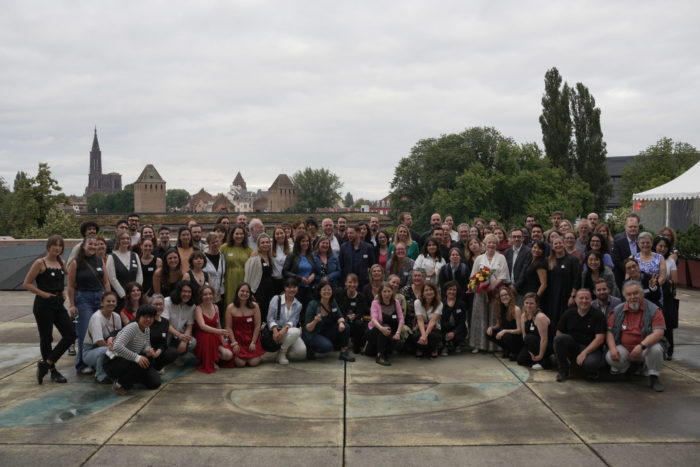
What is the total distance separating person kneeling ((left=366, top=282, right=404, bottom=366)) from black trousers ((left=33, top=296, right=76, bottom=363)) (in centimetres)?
352

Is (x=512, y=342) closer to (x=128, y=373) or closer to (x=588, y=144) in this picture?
(x=128, y=373)

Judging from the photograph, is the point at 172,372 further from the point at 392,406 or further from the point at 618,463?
the point at 618,463

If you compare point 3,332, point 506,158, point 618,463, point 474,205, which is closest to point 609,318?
point 618,463

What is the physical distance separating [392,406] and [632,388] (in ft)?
8.59

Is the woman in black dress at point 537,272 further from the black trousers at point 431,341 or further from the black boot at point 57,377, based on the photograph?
the black boot at point 57,377

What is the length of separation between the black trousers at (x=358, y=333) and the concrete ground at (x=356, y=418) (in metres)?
0.56

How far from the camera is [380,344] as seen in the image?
23.5 feet

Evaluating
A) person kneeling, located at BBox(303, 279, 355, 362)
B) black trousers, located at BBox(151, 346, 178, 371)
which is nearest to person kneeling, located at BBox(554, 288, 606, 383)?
person kneeling, located at BBox(303, 279, 355, 362)

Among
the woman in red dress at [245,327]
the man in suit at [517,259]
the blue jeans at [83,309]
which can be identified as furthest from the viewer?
the man in suit at [517,259]

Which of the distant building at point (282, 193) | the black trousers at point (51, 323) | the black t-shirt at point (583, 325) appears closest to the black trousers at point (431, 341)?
the black t-shirt at point (583, 325)

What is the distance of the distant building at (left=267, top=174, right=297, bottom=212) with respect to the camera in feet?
414

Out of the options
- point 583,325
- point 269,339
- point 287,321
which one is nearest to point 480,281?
point 583,325

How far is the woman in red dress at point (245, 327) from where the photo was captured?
697cm

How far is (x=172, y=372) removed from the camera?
263 inches
